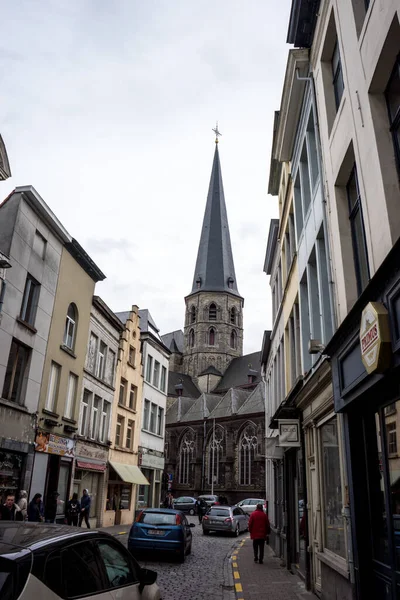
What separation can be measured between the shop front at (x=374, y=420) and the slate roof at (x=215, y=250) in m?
73.1

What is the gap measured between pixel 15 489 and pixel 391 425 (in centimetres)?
1396

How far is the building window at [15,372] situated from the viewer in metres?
16.2

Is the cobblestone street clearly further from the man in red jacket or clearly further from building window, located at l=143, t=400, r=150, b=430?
building window, located at l=143, t=400, r=150, b=430

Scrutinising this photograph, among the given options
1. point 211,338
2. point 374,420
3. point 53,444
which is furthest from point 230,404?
point 374,420

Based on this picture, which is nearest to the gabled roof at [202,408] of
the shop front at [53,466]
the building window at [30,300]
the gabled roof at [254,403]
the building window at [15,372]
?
the gabled roof at [254,403]

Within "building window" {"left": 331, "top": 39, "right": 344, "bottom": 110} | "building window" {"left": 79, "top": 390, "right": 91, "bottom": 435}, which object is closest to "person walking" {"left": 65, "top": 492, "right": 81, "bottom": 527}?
"building window" {"left": 79, "top": 390, "right": 91, "bottom": 435}

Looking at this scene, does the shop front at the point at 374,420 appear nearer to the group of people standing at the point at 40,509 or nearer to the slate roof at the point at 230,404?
the group of people standing at the point at 40,509

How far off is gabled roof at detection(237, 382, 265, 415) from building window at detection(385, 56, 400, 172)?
50.8 metres

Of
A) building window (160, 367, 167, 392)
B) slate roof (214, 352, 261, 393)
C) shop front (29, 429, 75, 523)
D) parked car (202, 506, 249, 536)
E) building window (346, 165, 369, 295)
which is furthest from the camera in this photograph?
slate roof (214, 352, 261, 393)

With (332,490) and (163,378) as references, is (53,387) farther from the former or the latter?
(163,378)

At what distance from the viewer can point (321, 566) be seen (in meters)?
9.31

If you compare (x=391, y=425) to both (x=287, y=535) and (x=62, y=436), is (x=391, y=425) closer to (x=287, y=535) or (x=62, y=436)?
(x=287, y=535)

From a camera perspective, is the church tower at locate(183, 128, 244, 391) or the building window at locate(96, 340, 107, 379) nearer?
the building window at locate(96, 340, 107, 379)

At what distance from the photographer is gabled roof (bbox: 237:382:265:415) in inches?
2216
